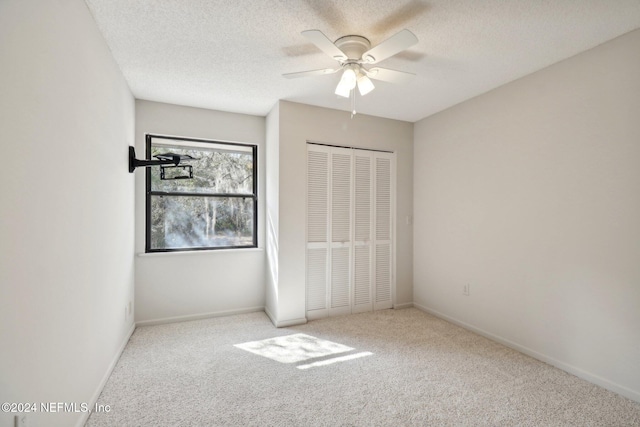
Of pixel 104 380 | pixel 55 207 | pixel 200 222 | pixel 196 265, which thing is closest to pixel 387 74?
pixel 55 207

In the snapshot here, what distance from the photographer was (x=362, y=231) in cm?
390

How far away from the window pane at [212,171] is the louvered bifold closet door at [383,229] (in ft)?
5.55

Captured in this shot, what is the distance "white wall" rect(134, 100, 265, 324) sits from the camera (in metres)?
3.40

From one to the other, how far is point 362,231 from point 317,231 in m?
0.63

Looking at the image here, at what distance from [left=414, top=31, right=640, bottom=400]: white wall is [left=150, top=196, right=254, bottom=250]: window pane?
2565mm

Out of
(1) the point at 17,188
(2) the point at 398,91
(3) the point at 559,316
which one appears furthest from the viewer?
(2) the point at 398,91

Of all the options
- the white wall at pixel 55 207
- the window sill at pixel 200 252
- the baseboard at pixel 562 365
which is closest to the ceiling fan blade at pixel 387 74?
the white wall at pixel 55 207

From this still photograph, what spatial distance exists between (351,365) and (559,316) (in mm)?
1790

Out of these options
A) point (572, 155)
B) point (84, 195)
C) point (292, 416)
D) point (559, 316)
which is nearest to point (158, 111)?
point (84, 195)

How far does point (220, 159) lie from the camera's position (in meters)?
3.82

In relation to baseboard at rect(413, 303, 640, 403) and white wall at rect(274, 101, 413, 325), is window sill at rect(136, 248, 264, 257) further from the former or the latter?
baseboard at rect(413, 303, 640, 403)

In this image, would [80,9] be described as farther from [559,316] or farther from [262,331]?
[559,316]

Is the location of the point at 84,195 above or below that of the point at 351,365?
above

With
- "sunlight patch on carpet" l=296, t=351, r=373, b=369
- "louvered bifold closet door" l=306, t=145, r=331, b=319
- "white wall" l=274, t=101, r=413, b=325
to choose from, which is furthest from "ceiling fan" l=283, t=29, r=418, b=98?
"sunlight patch on carpet" l=296, t=351, r=373, b=369
